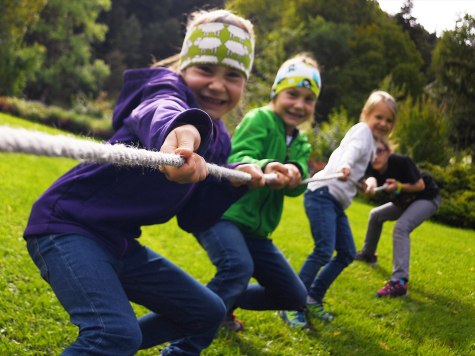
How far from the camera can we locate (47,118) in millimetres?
19531

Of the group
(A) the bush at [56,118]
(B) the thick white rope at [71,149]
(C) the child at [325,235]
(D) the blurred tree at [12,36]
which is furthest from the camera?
(D) the blurred tree at [12,36]

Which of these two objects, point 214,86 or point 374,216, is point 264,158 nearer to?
point 214,86

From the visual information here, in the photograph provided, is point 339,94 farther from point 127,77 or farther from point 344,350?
point 344,350

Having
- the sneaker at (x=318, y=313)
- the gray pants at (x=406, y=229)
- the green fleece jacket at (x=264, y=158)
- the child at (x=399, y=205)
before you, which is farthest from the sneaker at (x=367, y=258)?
the green fleece jacket at (x=264, y=158)

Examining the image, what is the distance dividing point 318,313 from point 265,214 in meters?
0.97

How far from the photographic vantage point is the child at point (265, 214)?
9.08ft

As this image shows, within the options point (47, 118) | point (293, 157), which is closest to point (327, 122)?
point (293, 157)

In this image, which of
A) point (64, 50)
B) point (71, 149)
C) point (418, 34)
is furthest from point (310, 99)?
point (64, 50)

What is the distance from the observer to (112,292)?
1.76m

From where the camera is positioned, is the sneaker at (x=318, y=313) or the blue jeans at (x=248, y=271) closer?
the blue jeans at (x=248, y=271)

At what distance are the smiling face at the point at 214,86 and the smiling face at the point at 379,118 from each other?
69 centimetres

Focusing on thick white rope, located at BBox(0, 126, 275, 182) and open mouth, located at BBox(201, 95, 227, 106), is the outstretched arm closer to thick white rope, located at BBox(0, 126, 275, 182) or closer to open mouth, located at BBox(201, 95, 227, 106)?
thick white rope, located at BBox(0, 126, 275, 182)

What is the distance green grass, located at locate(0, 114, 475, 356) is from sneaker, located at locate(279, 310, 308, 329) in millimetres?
55

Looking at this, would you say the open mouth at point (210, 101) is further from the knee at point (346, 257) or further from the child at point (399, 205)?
the knee at point (346, 257)
